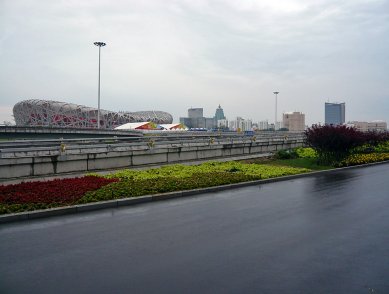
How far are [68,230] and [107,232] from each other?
972mm

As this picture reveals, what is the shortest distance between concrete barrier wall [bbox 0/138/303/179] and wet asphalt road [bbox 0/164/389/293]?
7.14 m

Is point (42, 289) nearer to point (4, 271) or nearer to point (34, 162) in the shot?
point (4, 271)

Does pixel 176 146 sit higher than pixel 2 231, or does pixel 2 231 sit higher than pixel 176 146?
pixel 176 146

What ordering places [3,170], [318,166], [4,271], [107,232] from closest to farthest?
[4,271] < [107,232] < [3,170] < [318,166]

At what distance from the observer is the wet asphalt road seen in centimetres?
571

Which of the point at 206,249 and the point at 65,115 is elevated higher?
the point at 65,115

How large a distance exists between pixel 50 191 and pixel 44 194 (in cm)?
42

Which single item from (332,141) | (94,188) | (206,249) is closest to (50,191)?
(94,188)

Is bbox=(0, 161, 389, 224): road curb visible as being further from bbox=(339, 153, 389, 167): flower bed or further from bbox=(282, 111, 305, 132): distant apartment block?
bbox=(282, 111, 305, 132): distant apartment block

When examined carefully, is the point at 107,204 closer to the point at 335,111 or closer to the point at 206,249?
the point at 206,249

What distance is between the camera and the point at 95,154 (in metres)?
18.6

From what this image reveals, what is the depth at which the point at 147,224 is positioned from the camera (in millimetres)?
9375

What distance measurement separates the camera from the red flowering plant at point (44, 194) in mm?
10688

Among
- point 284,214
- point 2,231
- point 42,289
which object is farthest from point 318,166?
point 42,289
